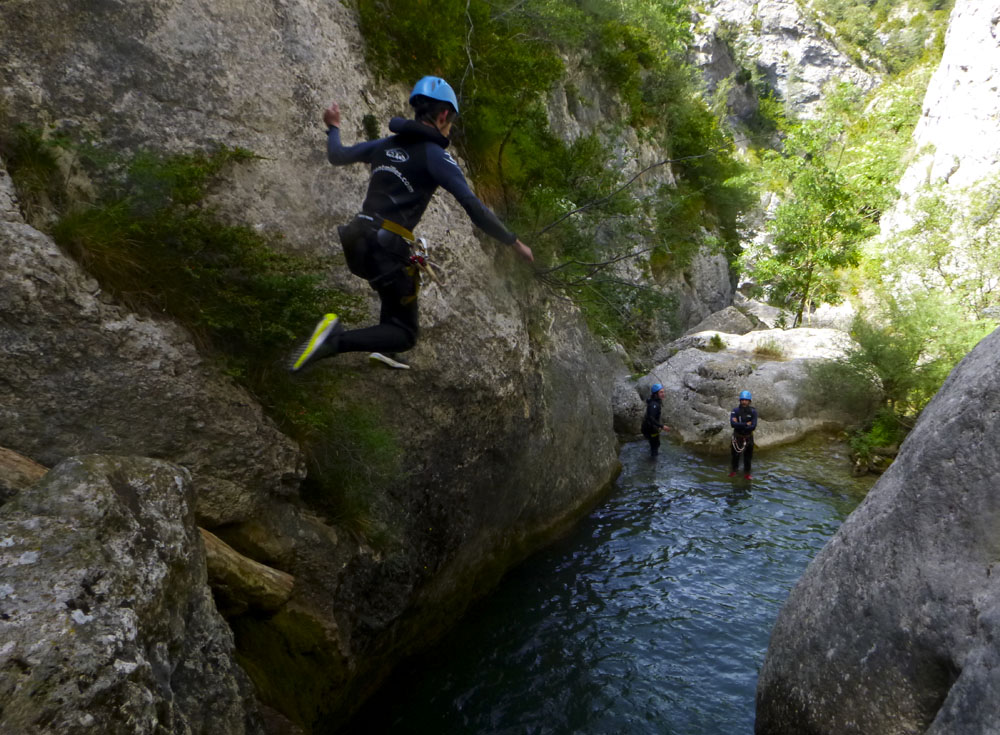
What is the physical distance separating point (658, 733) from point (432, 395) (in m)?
4.26

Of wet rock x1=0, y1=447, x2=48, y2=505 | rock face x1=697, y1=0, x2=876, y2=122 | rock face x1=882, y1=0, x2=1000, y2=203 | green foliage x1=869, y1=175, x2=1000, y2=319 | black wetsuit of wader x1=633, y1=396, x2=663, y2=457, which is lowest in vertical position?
black wetsuit of wader x1=633, y1=396, x2=663, y2=457

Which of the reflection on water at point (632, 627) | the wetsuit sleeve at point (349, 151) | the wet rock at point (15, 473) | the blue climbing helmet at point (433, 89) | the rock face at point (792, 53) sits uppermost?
the rock face at point (792, 53)

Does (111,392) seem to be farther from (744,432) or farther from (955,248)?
(955,248)

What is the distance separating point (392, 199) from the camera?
553cm

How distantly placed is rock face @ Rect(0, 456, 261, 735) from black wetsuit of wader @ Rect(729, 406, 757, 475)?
12.7 m

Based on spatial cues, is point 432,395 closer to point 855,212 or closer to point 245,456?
point 245,456

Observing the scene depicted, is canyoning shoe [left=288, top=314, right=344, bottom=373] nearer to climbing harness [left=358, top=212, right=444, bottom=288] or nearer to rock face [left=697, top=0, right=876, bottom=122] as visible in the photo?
climbing harness [left=358, top=212, right=444, bottom=288]

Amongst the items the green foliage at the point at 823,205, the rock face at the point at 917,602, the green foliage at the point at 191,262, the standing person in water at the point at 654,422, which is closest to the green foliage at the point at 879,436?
the standing person in water at the point at 654,422

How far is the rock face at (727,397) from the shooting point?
17.6 meters

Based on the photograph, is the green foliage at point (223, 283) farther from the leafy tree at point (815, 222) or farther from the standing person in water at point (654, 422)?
the leafy tree at point (815, 222)

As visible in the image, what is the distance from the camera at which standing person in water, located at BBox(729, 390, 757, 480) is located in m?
15.0

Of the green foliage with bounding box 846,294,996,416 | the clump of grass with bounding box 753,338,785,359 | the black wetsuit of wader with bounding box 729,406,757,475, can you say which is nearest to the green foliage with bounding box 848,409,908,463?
the green foliage with bounding box 846,294,996,416

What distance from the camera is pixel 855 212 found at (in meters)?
27.9

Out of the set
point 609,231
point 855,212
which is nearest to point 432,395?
point 609,231
